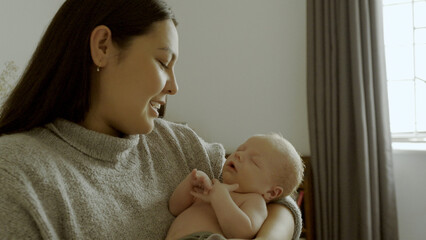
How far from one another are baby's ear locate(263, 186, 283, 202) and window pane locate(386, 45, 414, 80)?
206 centimetres

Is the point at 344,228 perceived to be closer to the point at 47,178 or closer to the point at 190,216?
the point at 190,216

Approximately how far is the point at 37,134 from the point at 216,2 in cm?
271

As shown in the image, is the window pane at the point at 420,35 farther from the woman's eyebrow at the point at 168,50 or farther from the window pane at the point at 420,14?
the woman's eyebrow at the point at 168,50

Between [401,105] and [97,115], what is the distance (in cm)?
257

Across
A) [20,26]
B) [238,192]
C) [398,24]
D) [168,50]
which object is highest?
[20,26]

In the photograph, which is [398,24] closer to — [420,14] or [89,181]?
[420,14]

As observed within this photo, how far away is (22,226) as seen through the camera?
0.79 metres

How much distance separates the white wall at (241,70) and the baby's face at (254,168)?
5.82 ft

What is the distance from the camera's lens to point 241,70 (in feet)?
10.9

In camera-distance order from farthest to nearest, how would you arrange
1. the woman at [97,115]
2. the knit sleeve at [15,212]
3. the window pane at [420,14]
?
the window pane at [420,14] → the woman at [97,115] → the knit sleeve at [15,212]

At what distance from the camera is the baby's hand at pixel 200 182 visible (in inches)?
46.4

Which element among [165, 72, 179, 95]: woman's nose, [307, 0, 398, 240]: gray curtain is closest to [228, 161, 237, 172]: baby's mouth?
[165, 72, 179, 95]: woman's nose

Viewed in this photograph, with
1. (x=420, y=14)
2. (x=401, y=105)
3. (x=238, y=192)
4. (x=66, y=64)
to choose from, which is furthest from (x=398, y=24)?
(x=66, y=64)

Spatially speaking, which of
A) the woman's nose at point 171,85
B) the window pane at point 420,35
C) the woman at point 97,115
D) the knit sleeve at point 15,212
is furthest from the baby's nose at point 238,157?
the window pane at point 420,35
